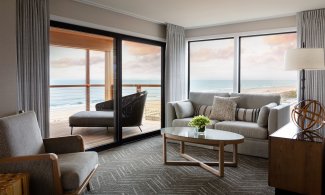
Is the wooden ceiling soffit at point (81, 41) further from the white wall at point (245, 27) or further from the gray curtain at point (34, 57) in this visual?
the white wall at point (245, 27)

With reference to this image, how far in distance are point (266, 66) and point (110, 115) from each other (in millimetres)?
3265

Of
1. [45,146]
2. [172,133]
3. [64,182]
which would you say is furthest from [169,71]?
[64,182]

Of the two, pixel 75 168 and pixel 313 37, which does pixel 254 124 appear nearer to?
pixel 313 37

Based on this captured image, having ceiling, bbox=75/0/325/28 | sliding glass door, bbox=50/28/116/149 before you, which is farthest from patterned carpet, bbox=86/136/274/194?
ceiling, bbox=75/0/325/28

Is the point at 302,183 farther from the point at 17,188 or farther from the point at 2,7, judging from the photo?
the point at 2,7

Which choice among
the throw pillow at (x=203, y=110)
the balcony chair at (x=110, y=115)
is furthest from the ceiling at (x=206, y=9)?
the throw pillow at (x=203, y=110)

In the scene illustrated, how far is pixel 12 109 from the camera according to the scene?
9.14 feet

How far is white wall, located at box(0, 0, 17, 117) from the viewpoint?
2.65 metres

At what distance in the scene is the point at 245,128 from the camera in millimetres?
4172

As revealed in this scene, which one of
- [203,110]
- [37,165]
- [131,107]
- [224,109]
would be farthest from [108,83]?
[37,165]

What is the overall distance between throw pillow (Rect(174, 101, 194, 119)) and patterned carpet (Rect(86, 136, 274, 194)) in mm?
814

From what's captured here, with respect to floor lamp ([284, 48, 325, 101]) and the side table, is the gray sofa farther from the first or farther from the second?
the side table

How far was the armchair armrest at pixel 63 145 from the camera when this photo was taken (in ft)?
9.36

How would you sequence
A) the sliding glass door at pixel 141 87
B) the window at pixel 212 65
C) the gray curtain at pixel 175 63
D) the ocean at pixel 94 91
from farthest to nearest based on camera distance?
1. the window at pixel 212 65
2. the gray curtain at pixel 175 63
3. the ocean at pixel 94 91
4. the sliding glass door at pixel 141 87
